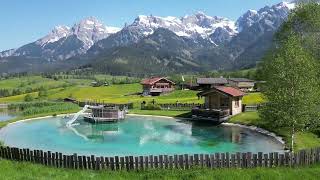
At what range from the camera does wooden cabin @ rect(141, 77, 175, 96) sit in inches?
6639

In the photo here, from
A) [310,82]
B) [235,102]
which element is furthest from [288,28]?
[310,82]

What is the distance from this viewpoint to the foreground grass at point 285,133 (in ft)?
165

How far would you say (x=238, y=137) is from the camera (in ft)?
208

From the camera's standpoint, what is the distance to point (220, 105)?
85625 mm

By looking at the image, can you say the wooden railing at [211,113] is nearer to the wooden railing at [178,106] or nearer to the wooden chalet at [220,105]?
the wooden chalet at [220,105]

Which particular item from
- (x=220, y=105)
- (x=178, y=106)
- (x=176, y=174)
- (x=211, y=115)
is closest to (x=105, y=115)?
(x=178, y=106)

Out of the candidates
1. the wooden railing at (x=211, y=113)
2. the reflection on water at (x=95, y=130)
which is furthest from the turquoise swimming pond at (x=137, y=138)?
the wooden railing at (x=211, y=113)

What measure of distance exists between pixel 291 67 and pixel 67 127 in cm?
4518

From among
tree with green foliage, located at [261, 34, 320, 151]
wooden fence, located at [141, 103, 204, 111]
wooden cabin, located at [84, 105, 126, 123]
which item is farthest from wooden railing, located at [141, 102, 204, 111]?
tree with green foliage, located at [261, 34, 320, 151]

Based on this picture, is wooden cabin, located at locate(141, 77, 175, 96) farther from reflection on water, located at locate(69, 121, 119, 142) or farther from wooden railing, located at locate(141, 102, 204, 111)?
reflection on water, located at locate(69, 121, 119, 142)

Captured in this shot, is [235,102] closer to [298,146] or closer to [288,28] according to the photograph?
[288,28]

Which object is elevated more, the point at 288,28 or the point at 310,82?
the point at 288,28

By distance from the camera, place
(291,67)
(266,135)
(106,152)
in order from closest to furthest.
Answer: (291,67)
(106,152)
(266,135)

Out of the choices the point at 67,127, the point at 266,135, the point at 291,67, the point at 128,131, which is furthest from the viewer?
the point at 67,127
